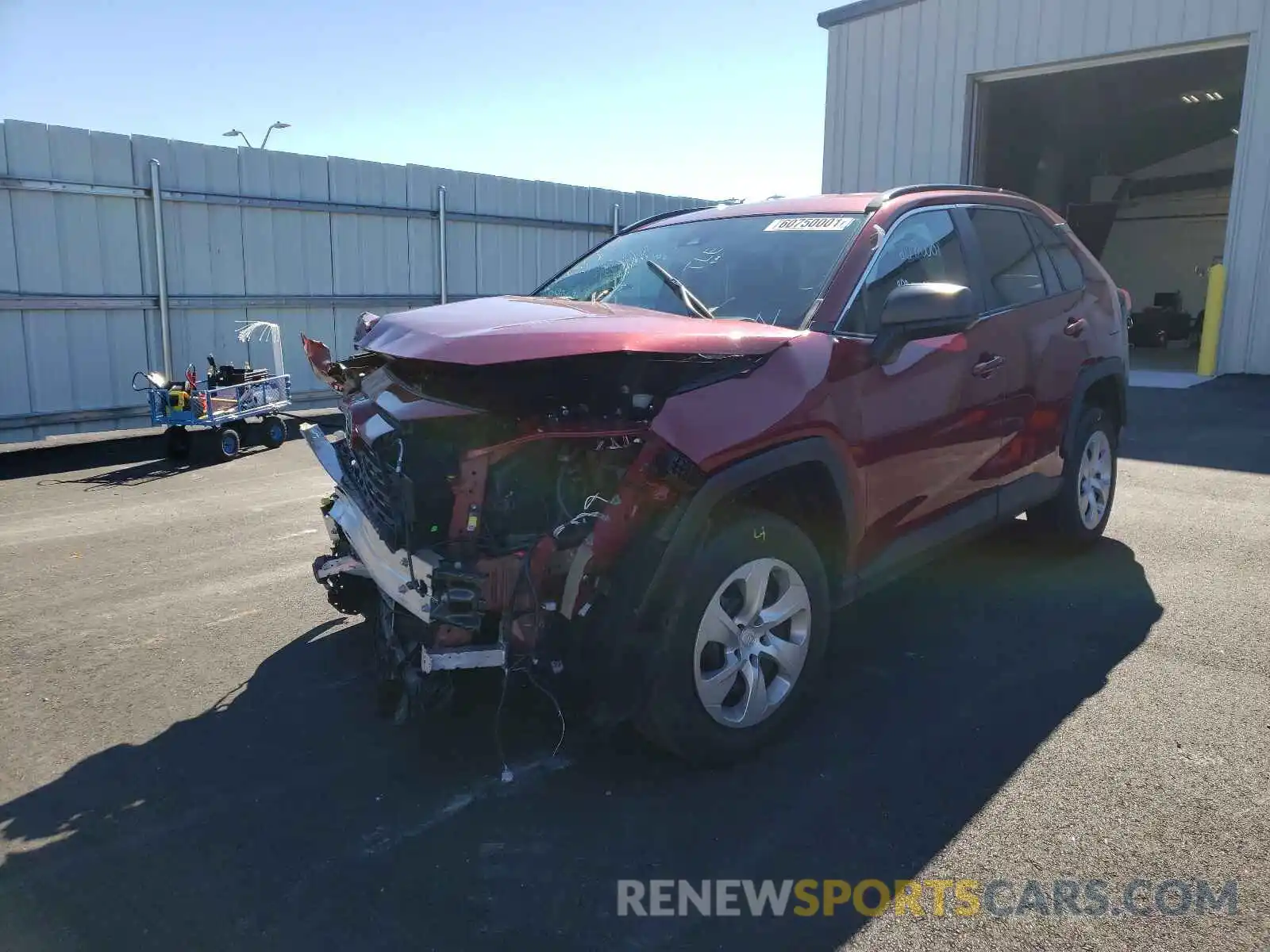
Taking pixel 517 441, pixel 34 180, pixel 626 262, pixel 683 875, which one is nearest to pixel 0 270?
pixel 34 180

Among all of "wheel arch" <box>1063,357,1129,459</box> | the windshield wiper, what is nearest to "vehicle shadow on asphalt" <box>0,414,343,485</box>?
the windshield wiper

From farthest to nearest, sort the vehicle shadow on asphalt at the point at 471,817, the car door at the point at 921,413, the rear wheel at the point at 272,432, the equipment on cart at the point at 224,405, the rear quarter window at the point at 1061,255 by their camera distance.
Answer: the rear wheel at the point at 272,432, the equipment on cart at the point at 224,405, the rear quarter window at the point at 1061,255, the car door at the point at 921,413, the vehicle shadow on asphalt at the point at 471,817

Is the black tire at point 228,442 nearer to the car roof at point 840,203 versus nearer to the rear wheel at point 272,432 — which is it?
the rear wheel at point 272,432

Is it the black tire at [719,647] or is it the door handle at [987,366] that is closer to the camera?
the black tire at [719,647]

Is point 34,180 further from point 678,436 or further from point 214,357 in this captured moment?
point 678,436

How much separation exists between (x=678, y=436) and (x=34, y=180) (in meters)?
9.44

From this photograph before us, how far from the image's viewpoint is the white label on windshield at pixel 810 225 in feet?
12.6

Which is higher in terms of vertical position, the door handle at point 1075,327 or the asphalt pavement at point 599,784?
the door handle at point 1075,327

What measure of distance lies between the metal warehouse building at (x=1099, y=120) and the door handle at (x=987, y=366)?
12.7 metres

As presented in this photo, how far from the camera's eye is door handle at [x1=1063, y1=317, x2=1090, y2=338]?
4844mm

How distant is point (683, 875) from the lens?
2.60 metres

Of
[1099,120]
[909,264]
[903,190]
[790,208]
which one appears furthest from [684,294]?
[1099,120]

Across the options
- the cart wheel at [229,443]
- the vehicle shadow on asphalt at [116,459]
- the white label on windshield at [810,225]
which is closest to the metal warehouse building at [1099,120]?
the cart wheel at [229,443]

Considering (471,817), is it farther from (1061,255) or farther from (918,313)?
(1061,255)
